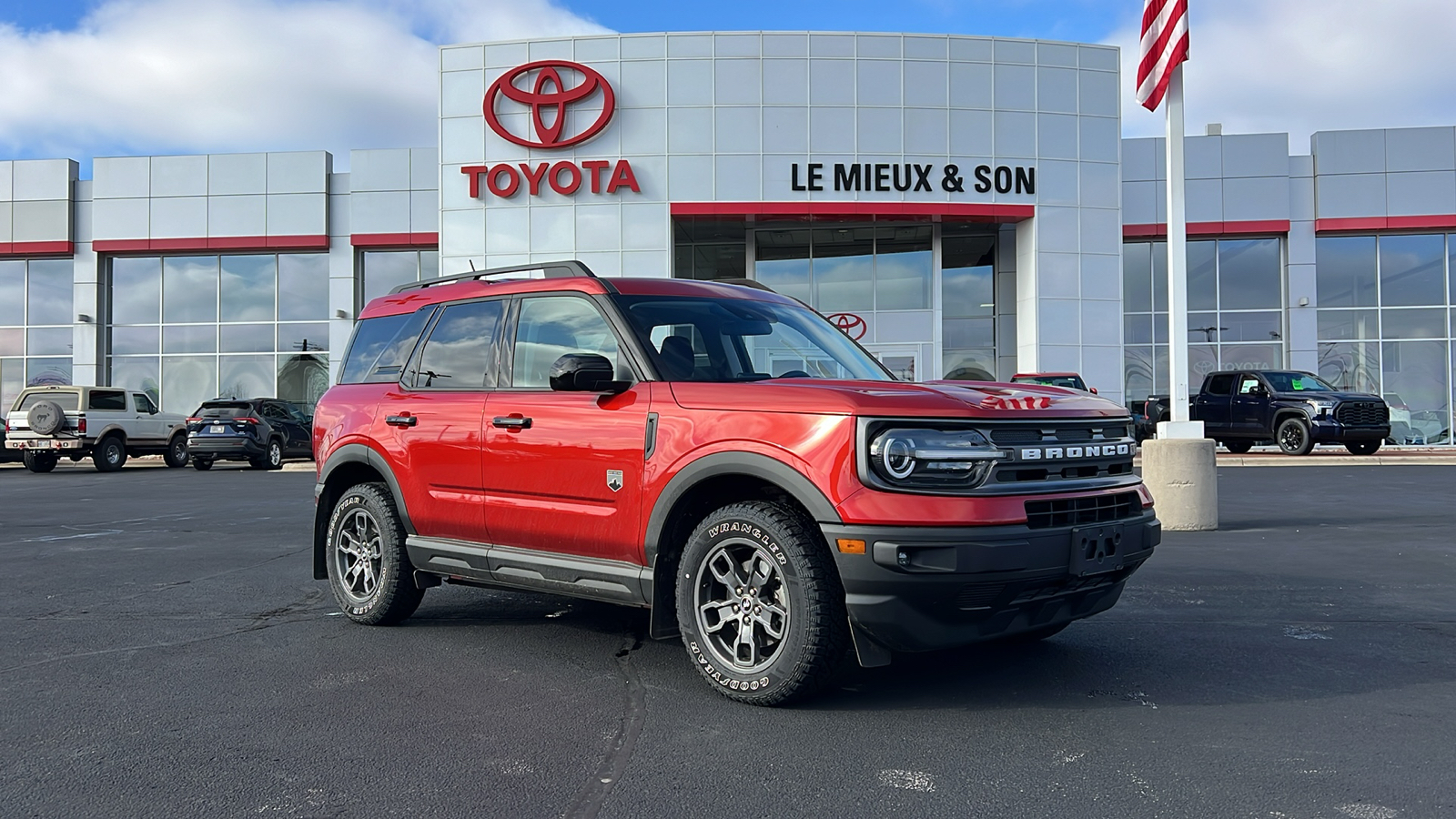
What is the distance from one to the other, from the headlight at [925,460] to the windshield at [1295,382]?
2102 cm

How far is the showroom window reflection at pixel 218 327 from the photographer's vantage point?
31875 millimetres

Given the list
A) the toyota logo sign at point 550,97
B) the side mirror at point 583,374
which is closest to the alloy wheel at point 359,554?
the side mirror at point 583,374

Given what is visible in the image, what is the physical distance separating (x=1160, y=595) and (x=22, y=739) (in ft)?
19.6

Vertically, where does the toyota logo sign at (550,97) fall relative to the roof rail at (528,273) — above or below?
above

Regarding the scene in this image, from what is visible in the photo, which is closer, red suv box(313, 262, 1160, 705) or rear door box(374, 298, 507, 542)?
red suv box(313, 262, 1160, 705)

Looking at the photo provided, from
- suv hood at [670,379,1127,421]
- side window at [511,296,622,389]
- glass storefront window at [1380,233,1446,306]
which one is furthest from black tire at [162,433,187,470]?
glass storefront window at [1380,233,1446,306]

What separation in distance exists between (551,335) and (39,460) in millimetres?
23688

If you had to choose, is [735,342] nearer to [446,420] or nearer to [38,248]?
[446,420]

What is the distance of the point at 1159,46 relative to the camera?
11.1 metres

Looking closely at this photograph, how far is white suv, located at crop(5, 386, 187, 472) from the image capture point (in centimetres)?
2294

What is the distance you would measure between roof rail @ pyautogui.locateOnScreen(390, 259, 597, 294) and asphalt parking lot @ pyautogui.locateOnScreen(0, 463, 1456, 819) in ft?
6.23

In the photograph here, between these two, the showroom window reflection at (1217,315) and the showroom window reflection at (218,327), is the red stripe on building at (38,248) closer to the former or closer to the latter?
the showroom window reflection at (218,327)

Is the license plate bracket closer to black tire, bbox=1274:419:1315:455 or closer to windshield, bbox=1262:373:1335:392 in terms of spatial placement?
black tire, bbox=1274:419:1315:455

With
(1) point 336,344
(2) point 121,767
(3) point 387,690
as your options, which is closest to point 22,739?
(2) point 121,767
